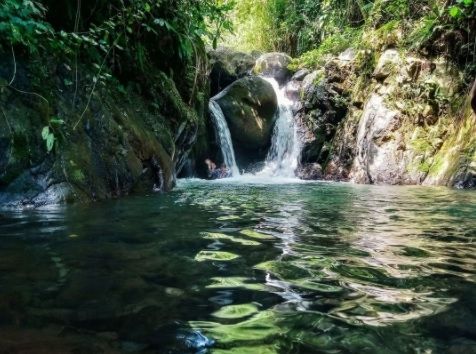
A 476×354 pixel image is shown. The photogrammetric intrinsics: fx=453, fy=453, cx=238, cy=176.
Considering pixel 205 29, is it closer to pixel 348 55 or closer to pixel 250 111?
pixel 250 111

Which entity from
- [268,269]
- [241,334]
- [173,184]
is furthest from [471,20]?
[241,334]

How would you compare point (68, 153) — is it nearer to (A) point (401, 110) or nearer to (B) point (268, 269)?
(B) point (268, 269)

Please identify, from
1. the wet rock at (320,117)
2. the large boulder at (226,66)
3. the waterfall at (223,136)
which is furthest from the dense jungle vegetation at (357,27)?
the waterfall at (223,136)

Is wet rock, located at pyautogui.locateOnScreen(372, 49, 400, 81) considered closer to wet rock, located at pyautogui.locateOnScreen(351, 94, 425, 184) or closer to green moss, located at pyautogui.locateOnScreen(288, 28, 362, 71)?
wet rock, located at pyautogui.locateOnScreen(351, 94, 425, 184)

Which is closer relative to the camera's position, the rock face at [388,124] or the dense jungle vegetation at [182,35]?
the dense jungle vegetation at [182,35]

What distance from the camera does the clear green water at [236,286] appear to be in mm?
1287

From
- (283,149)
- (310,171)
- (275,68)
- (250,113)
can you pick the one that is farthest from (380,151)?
(275,68)

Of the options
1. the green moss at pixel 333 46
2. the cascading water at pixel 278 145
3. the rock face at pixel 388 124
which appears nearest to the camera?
the rock face at pixel 388 124

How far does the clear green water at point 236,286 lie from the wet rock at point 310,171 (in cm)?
821

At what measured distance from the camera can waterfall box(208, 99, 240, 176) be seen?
11.4 meters

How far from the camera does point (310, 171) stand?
1191 centimetres

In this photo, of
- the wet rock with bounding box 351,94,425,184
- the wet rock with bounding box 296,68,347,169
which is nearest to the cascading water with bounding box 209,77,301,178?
the wet rock with bounding box 296,68,347,169

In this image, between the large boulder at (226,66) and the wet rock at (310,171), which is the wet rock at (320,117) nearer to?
the wet rock at (310,171)

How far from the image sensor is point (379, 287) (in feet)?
5.84
